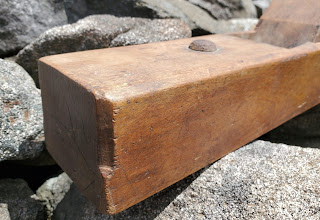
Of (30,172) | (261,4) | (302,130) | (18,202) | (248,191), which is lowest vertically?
(30,172)

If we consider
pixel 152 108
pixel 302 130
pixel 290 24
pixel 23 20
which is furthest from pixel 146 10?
pixel 152 108

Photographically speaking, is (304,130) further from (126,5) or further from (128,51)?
(126,5)

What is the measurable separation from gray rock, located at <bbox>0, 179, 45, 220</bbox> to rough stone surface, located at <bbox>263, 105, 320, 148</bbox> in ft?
5.15

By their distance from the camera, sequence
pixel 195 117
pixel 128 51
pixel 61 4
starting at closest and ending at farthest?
pixel 195 117, pixel 128 51, pixel 61 4

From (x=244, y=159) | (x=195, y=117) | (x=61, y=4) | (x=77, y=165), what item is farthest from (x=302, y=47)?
(x=61, y=4)

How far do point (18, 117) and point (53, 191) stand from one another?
549 millimetres

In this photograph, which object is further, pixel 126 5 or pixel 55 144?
pixel 126 5

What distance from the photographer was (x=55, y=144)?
135cm

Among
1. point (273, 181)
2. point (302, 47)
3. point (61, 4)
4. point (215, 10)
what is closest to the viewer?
point (273, 181)

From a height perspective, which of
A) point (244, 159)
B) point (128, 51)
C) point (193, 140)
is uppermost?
point (128, 51)

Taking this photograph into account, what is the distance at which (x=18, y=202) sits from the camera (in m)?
1.63

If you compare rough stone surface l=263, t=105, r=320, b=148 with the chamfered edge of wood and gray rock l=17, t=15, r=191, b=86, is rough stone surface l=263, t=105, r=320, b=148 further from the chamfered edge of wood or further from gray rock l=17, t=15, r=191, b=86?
the chamfered edge of wood

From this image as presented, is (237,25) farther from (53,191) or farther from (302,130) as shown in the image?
(53,191)

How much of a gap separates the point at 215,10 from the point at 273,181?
183 centimetres
